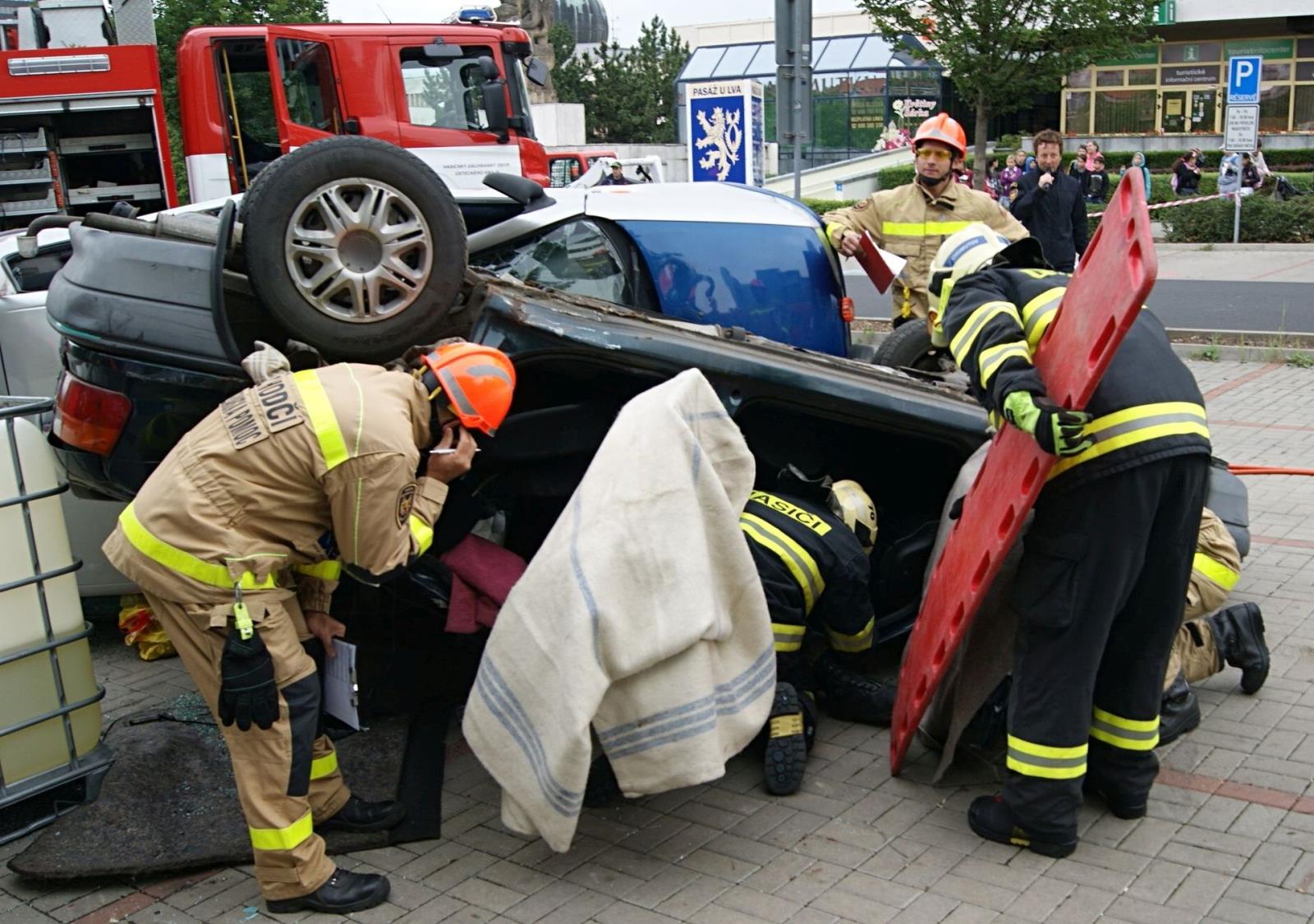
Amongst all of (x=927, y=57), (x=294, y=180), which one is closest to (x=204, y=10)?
(x=927, y=57)

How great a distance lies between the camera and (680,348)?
4.25 metres

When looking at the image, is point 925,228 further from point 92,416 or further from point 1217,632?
point 92,416

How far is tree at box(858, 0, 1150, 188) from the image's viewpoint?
23031 mm

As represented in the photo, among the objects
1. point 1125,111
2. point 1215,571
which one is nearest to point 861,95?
point 1125,111

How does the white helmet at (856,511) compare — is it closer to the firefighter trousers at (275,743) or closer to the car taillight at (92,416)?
the firefighter trousers at (275,743)

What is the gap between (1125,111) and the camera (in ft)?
124

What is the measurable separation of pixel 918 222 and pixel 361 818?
4.08 meters

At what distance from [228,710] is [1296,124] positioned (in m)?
38.8

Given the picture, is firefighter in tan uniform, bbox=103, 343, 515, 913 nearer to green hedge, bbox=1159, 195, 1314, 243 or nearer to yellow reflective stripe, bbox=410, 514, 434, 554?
yellow reflective stripe, bbox=410, 514, 434, 554

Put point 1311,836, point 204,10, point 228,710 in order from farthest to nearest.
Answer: point 204,10 → point 1311,836 → point 228,710

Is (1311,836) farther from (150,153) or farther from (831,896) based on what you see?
(150,153)

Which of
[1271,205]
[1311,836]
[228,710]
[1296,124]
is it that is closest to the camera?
[228,710]

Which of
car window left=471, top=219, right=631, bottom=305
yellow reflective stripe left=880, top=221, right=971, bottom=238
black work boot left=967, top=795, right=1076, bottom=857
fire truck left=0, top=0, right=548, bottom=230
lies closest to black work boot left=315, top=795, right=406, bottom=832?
black work boot left=967, top=795, right=1076, bottom=857

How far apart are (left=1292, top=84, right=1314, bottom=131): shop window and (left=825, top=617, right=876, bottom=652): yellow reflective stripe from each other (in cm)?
3660
